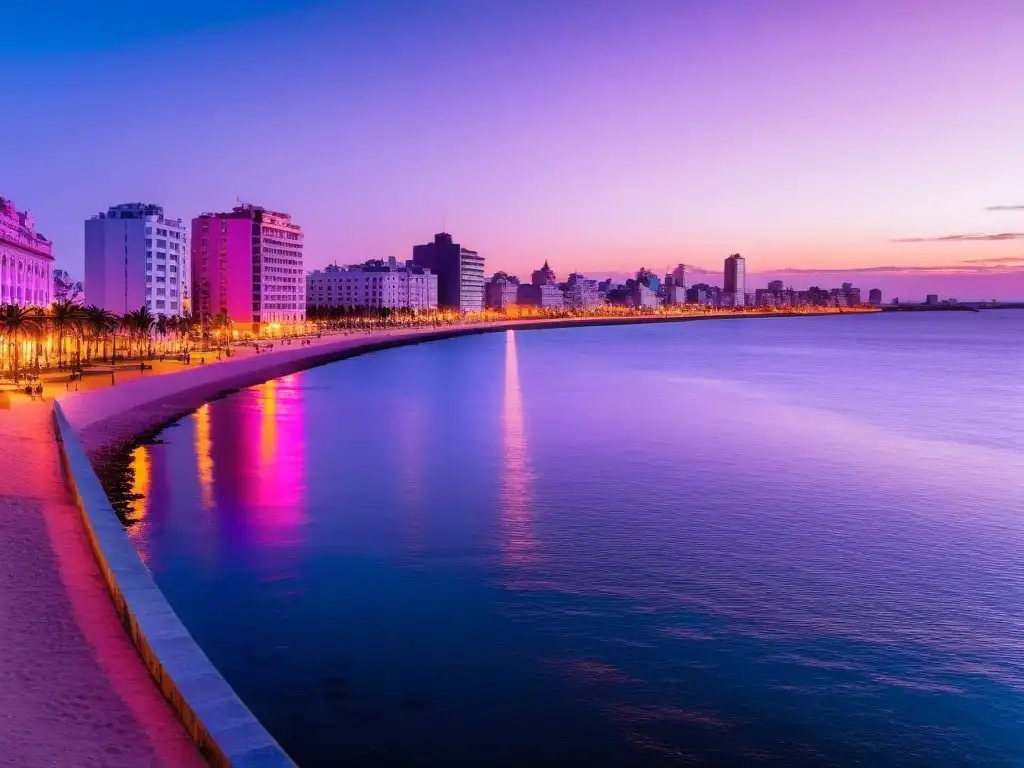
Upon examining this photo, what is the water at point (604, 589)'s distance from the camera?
1185cm

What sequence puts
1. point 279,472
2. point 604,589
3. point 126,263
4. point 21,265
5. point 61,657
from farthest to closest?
1. point 126,263
2. point 21,265
3. point 279,472
4. point 604,589
5. point 61,657

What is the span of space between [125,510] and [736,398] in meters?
41.4

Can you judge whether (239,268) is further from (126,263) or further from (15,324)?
(15,324)

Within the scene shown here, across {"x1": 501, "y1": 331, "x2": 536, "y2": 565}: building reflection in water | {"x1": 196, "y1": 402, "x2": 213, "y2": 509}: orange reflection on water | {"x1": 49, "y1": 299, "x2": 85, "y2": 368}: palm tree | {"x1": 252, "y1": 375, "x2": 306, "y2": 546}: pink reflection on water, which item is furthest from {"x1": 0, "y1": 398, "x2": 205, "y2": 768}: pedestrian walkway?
{"x1": 49, "y1": 299, "x2": 85, "y2": 368}: palm tree

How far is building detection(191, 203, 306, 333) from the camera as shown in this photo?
177000mm

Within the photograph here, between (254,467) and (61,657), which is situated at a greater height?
(61,657)

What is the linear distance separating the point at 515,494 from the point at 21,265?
8856 centimetres

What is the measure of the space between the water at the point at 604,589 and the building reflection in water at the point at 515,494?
0.47 feet

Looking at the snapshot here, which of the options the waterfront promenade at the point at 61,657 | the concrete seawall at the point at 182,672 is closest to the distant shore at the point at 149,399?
the waterfront promenade at the point at 61,657

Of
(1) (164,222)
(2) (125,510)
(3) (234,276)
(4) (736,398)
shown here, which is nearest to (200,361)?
(4) (736,398)

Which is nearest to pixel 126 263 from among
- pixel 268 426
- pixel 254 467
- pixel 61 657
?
pixel 268 426

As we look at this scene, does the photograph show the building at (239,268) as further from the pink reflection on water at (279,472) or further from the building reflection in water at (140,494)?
the building reflection in water at (140,494)

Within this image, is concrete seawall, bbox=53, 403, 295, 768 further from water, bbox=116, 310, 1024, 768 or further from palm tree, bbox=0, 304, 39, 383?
palm tree, bbox=0, 304, 39, 383

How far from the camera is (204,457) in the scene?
109 ft
